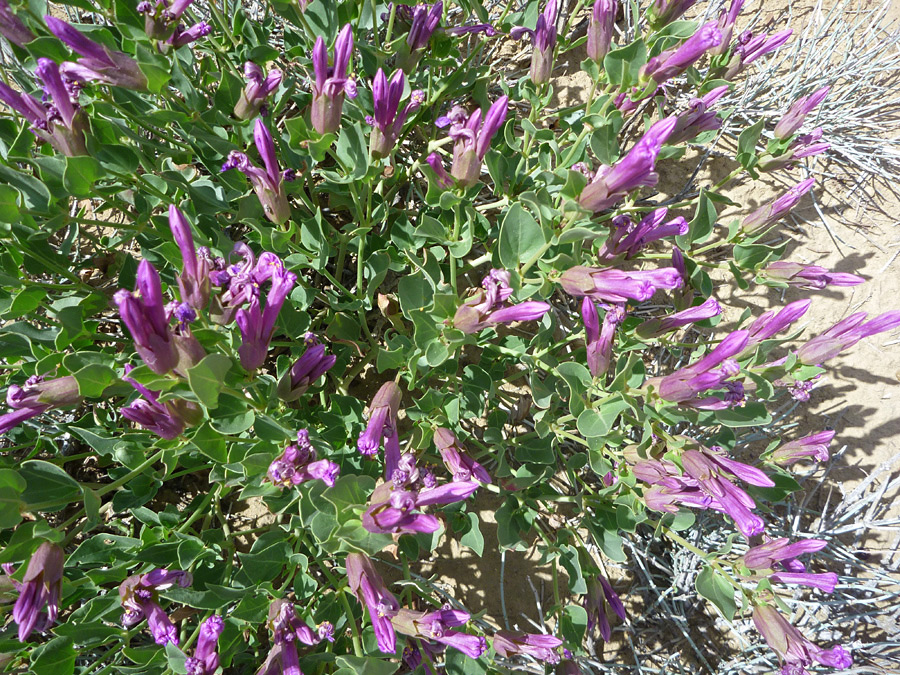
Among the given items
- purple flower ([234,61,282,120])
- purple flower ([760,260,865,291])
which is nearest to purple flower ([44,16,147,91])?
purple flower ([234,61,282,120])

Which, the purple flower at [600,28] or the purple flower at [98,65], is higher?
the purple flower at [600,28]

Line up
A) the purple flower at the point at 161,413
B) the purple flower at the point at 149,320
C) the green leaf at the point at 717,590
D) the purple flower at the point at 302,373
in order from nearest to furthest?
the purple flower at the point at 149,320
the purple flower at the point at 161,413
the purple flower at the point at 302,373
the green leaf at the point at 717,590

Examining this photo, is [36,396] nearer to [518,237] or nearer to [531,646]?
[518,237]

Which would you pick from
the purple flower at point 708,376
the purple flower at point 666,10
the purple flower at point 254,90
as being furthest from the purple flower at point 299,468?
the purple flower at point 666,10

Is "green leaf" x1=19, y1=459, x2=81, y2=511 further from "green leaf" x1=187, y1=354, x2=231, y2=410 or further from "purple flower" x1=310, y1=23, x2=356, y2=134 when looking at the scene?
"purple flower" x1=310, y1=23, x2=356, y2=134

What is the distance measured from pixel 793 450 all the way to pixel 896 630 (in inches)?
50.6

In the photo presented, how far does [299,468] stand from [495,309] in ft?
2.40

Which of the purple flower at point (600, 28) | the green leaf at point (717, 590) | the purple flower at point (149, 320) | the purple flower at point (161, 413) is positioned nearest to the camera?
the purple flower at point (149, 320)

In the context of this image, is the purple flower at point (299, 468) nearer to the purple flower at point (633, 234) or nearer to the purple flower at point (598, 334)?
the purple flower at point (598, 334)

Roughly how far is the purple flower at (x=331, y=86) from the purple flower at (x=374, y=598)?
133cm

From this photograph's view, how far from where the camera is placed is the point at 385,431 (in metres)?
1.95

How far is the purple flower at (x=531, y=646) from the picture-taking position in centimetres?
203

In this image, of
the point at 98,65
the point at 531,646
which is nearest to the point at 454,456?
the point at 531,646

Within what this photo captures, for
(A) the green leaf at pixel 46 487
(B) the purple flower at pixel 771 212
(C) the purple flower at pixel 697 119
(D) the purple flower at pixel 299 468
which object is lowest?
(A) the green leaf at pixel 46 487
